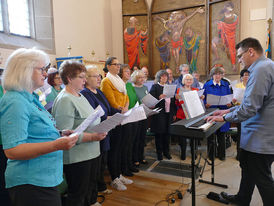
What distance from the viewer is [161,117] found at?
3711mm

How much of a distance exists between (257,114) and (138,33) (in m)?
7.00

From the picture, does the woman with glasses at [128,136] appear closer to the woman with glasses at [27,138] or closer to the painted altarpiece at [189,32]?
the woman with glasses at [27,138]

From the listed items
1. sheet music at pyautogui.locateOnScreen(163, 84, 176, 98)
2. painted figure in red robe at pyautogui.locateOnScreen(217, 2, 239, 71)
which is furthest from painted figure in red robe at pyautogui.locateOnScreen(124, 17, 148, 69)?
sheet music at pyautogui.locateOnScreen(163, 84, 176, 98)

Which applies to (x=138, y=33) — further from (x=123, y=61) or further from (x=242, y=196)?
(x=242, y=196)

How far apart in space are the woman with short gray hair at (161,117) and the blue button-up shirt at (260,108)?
5.94 feet

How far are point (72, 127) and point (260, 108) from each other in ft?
5.49

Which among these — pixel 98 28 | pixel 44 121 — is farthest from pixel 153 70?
pixel 44 121

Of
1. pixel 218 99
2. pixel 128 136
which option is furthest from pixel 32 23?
pixel 218 99

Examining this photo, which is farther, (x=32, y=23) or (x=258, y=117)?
(x=32, y=23)

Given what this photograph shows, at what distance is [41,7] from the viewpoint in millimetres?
6535

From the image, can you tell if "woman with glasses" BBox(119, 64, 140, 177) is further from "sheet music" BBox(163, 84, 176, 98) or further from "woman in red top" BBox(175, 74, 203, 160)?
"woman in red top" BBox(175, 74, 203, 160)

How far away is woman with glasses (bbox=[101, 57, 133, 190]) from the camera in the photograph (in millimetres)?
2746

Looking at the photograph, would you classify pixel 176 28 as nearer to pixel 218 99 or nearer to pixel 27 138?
pixel 218 99

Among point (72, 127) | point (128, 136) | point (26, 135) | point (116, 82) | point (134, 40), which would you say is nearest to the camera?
point (26, 135)
